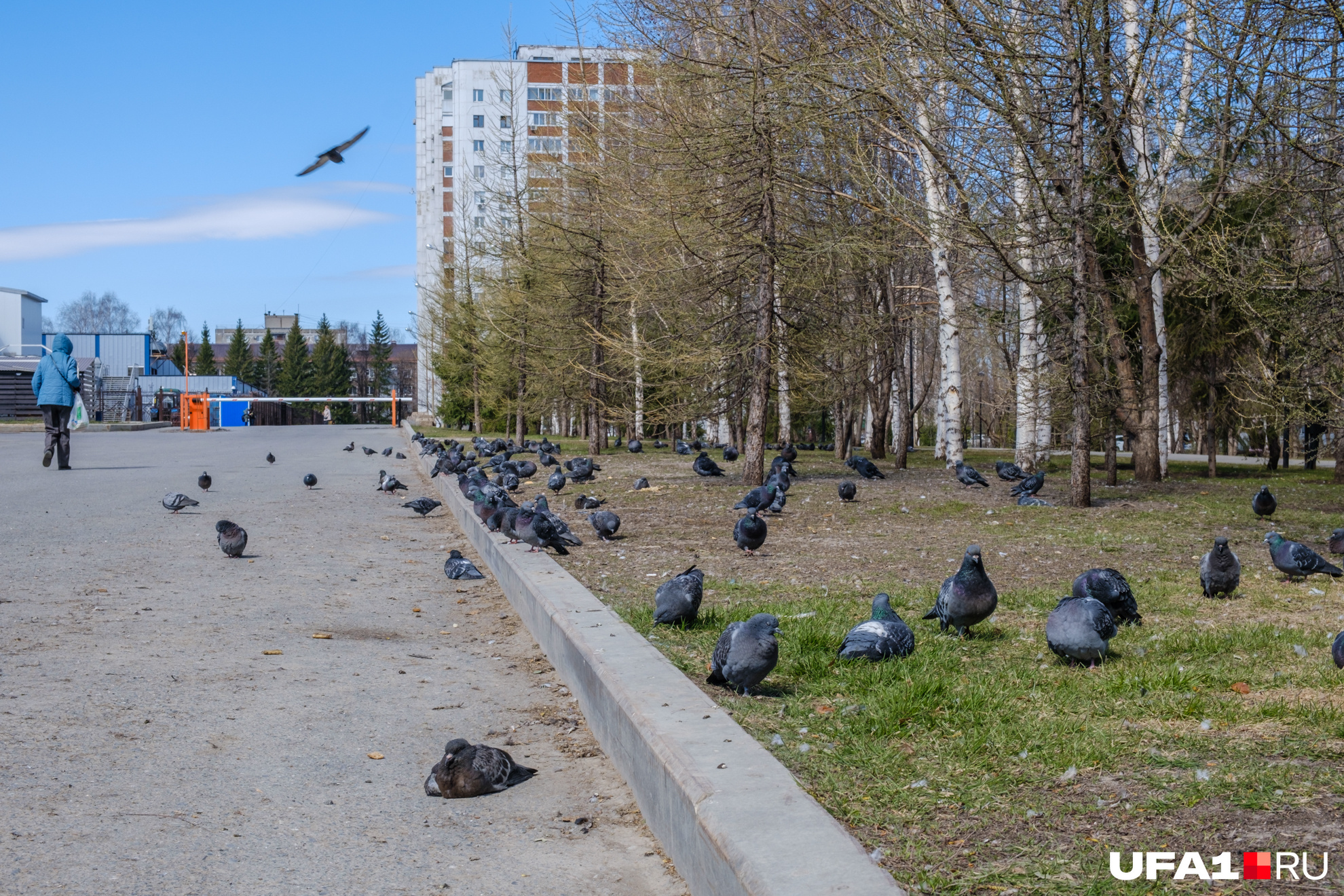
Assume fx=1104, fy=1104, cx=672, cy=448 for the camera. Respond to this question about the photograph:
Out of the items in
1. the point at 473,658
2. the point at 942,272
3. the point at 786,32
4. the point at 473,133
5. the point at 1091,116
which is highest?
the point at 473,133

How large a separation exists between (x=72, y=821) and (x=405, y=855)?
1.22m

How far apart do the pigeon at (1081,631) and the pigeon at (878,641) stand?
717mm

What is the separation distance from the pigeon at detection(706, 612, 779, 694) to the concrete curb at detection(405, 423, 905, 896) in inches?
8.9

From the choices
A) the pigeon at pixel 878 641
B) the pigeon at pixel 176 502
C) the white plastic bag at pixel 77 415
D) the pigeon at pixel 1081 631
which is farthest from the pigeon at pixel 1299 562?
the white plastic bag at pixel 77 415

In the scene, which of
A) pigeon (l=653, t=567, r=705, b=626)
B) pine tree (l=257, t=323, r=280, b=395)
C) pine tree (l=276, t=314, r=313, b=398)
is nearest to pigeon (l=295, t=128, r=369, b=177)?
pigeon (l=653, t=567, r=705, b=626)

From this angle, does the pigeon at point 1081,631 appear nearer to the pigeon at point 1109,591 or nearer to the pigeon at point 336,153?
the pigeon at point 1109,591

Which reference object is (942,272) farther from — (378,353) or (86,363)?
(378,353)

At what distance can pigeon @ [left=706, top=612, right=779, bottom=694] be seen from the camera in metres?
4.96

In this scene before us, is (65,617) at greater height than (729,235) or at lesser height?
lesser

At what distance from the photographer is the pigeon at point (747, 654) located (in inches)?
195

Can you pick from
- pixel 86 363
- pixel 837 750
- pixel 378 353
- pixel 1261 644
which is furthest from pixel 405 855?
pixel 378 353

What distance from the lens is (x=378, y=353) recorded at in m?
136

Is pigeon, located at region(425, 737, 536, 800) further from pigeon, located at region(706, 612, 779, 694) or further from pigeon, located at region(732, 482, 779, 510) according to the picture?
pigeon, located at region(732, 482, 779, 510)

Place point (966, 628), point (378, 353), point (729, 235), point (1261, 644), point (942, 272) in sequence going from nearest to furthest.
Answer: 1. point (1261, 644)
2. point (966, 628)
3. point (729, 235)
4. point (942, 272)
5. point (378, 353)
